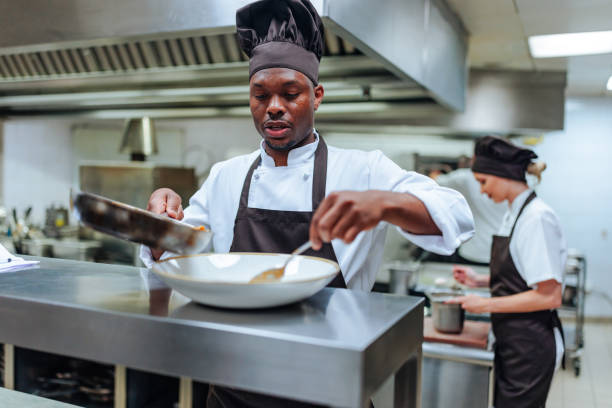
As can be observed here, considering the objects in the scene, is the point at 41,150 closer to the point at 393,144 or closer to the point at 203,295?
the point at 393,144

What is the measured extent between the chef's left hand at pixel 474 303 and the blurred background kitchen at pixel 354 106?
0.89 feet

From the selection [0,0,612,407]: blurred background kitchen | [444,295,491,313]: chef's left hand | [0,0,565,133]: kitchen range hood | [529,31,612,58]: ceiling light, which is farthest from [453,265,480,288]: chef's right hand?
[529,31,612,58]: ceiling light

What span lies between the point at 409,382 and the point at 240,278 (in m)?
0.38

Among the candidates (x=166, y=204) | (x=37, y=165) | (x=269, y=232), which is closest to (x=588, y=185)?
(x=269, y=232)

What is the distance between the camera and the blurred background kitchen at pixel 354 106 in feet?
7.03

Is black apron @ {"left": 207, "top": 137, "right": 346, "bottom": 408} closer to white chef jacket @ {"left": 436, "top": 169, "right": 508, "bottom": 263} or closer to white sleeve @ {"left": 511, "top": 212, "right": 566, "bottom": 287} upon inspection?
white sleeve @ {"left": 511, "top": 212, "right": 566, "bottom": 287}

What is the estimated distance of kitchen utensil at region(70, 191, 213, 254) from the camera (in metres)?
0.77

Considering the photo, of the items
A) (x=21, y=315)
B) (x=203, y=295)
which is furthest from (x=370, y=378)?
(x=21, y=315)

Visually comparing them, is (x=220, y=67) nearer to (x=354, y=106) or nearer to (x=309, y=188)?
(x=354, y=106)

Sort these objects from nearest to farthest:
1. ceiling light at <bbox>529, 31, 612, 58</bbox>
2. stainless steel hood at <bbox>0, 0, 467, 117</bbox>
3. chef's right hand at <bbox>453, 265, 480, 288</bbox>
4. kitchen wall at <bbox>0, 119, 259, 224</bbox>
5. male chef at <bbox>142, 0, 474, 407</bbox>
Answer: male chef at <bbox>142, 0, 474, 407</bbox> → stainless steel hood at <bbox>0, 0, 467, 117</bbox> → chef's right hand at <bbox>453, 265, 480, 288</bbox> → ceiling light at <bbox>529, 31, 612, 58</bbox> → kitchen wall at <bbox>0, 119, 259, 224</bbox>

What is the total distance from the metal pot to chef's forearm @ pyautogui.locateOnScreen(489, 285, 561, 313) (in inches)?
7.5

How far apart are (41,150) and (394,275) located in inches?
180

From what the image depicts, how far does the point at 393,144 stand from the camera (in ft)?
14.0

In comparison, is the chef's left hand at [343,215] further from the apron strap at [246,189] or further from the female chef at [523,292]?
the female chef at [523,292]
